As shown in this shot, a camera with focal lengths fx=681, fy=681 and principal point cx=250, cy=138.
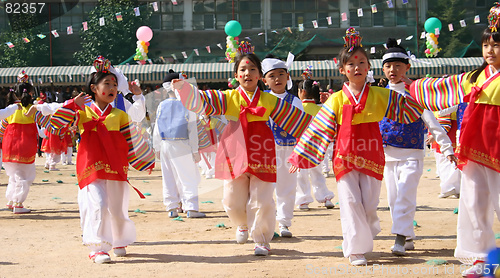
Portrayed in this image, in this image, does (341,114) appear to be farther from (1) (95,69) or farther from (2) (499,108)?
(1) (95,69)

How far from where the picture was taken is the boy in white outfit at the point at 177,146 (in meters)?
9.23

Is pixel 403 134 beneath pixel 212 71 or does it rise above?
beneath

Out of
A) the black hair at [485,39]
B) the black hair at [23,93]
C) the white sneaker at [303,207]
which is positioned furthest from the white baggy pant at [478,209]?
the black hair at [23,93]

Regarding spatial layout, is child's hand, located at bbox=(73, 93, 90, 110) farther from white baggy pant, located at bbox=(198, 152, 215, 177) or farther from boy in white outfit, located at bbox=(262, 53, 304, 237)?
white baggy pant, located at bbox=(198, 152, 215, 177)

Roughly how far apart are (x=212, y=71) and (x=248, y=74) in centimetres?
2557

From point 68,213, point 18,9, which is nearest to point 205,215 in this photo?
point 68,213

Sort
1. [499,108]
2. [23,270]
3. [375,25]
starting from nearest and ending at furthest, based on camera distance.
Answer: [499,108] → [23,270] → [375,25]

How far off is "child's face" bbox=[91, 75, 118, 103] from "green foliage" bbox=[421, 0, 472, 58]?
29.6 metres

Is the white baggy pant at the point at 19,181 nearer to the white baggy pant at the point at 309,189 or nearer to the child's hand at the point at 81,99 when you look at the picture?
the white baggy pant at the point at 309,189

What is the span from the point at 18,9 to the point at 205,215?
112ft

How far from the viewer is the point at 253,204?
6.25 meters

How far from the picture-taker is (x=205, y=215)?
9.16 meters

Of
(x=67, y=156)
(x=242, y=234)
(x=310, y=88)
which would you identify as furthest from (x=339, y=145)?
(x=67, y=156)

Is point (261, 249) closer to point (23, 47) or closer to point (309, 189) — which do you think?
point (309, 189)
